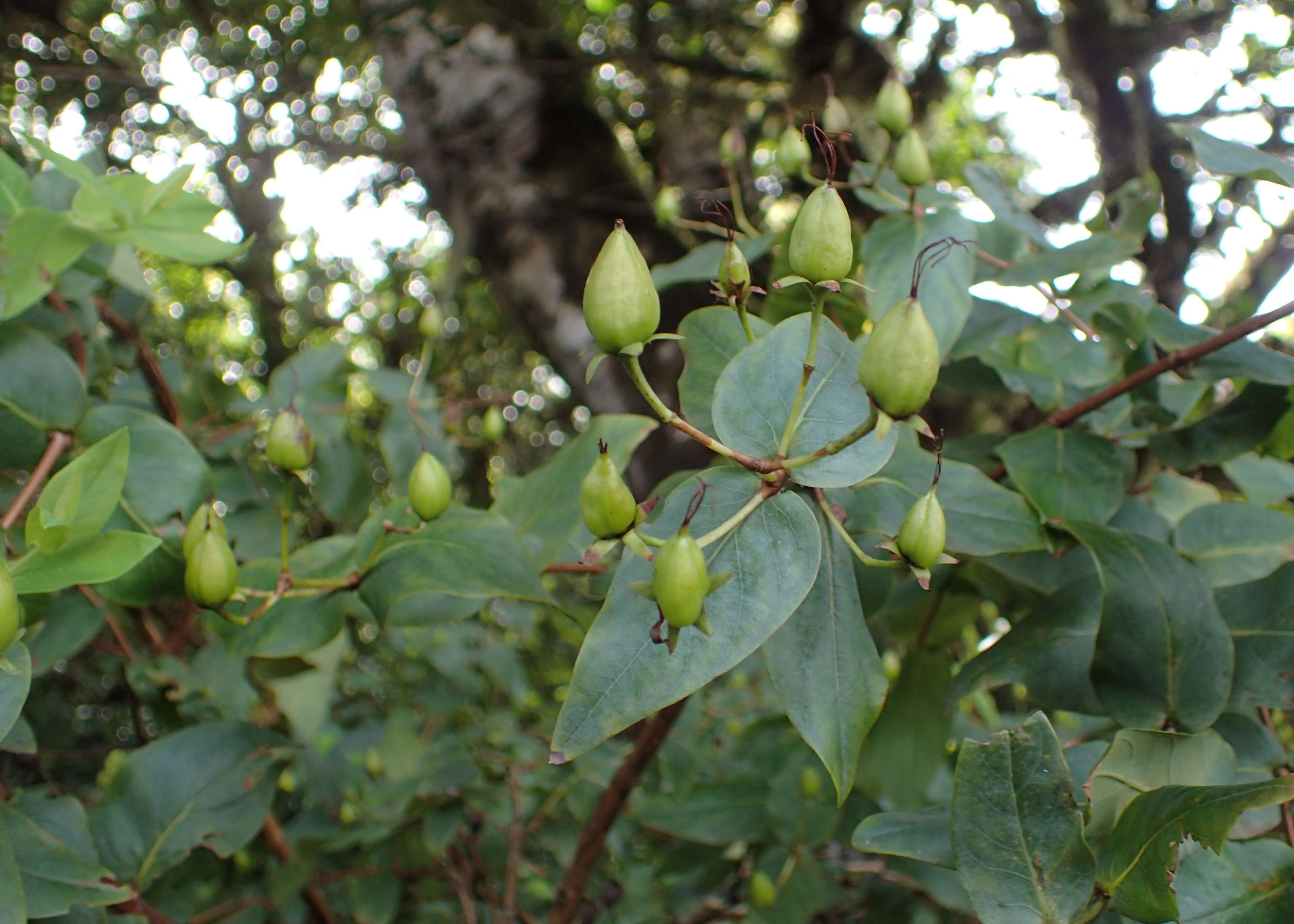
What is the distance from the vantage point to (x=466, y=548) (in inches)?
22.0

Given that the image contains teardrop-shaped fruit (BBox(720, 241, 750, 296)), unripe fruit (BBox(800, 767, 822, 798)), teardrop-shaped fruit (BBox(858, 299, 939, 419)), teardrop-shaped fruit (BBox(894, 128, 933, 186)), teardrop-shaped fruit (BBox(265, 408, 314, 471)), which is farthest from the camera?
unripe fruit (BBox(800, 767, 822, 798))

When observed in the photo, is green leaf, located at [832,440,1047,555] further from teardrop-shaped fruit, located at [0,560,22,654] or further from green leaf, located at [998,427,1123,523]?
teardrop-shaped fruit, located at [0,560,22,654]

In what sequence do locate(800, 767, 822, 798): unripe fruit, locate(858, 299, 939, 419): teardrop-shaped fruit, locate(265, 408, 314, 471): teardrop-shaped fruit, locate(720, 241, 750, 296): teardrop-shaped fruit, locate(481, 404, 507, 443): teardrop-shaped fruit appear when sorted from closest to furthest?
locate(858, 299, 939, 419): teardrop-shaped fruit → locate(720, 241, 750, 296): teardrop-shaped fruit → locate(265, 408, 314, 471): teardrop-shaped fruit → locate(800, 767, 822, 798): unripe fruit → locate(481, 404, 507, 443): teardrop-shaped fruit

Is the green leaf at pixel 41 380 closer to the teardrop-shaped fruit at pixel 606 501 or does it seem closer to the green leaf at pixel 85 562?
the green leaf at pixel 85 562

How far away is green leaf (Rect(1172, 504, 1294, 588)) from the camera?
61 centimetres

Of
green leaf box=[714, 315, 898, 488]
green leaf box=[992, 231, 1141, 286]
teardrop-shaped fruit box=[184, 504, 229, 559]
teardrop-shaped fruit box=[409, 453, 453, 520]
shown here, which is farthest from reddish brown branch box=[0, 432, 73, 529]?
green leaf box=[992, 231, 1141, 286]

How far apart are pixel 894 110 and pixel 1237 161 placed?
0.23m

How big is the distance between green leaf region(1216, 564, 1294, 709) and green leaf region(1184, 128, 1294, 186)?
0.24 metres

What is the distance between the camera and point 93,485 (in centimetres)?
49

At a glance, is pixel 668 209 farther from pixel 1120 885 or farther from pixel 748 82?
pixel 748 82

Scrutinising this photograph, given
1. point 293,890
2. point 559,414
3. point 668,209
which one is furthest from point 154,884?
point 559,414

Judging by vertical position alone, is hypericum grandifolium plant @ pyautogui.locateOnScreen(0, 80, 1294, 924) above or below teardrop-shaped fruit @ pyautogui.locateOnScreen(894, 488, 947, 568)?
below

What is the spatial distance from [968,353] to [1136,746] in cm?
31

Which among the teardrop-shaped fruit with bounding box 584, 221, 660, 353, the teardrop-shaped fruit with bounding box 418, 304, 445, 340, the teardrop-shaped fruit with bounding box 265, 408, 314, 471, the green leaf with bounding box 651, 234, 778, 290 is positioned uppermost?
the teardrop-shaped fruit with bounding box 584, 221, 660, 353
